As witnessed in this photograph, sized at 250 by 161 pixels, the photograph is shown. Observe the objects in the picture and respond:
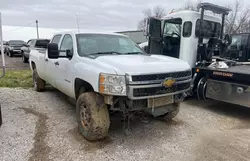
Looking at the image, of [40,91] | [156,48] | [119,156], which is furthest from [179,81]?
[40,91]

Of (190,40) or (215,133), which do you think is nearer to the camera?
(215,133)

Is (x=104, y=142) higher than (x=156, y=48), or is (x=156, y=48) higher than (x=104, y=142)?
(x=156, y=48)

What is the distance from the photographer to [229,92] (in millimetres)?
5344

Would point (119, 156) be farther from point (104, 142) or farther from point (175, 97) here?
point (175, 97)

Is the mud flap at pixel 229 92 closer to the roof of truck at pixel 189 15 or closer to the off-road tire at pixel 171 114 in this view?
the off-road tire at pixel 171 114

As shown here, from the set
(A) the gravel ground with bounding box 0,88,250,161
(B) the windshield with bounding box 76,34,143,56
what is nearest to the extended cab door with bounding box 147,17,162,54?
(B) the windshield with bounding box 76,34,143,56

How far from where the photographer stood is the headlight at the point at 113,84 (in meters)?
3.22

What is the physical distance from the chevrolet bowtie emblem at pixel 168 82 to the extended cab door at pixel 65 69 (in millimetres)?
1778

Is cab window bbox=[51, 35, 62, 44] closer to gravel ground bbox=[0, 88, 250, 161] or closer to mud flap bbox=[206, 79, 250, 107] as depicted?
gravel ground bbox=[0, 88, 250, 161]

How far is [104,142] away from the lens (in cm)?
381

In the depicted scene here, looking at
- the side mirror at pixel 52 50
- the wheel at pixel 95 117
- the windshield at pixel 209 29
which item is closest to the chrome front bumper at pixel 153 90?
the wheel at pixel 95 117

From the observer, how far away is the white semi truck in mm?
5301

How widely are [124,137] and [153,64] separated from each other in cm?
148

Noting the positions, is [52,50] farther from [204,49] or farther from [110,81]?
[204,49]
